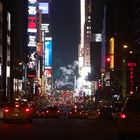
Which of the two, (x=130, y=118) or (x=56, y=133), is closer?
(x=130, y=118)

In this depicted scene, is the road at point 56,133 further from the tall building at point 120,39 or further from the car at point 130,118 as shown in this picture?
the tall building at point 120,39

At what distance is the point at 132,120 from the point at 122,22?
13871cm

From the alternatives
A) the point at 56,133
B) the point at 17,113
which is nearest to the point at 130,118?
the point at 56,133

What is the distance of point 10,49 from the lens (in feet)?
451

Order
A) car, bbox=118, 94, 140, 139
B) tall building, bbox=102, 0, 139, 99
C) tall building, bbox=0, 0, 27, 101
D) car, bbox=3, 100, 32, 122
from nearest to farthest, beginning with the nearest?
car, bbox=118, 94, 140, 139 → car, bbox=3, 100, 32, 122 → tall building, bbox=0, 0, 27, 101 → tall building, bbox=102, 0, 139, 99

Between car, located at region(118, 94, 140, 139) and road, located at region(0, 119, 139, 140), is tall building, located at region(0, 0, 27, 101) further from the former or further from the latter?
car, located at region(118, 94, 140, 139)

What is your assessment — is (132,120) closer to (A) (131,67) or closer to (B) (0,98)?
(A) (131,67)

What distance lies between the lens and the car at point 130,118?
22.5 m

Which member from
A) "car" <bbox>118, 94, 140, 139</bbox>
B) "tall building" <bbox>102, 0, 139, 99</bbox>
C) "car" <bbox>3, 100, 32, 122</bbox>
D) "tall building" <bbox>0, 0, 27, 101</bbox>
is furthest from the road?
"tall building" <bbox>102, 0, 139, 99</bbox>

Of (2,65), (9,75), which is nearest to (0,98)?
(2,65)

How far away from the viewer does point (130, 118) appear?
2264 cm

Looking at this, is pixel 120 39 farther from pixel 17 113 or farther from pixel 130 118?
pixel 130 118

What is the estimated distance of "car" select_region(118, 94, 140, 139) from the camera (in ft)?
73.9

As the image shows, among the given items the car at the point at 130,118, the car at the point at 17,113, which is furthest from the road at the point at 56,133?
the car at the point at 17,113
